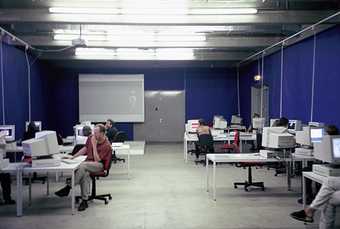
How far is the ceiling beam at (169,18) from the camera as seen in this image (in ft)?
24.0

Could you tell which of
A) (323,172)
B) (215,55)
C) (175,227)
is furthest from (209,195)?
(215,55)

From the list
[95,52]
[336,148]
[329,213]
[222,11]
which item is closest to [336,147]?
[336,148]

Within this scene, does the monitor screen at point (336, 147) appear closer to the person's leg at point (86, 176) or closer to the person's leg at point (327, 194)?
the person's leg at point (327, 194)

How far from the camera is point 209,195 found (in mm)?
6664

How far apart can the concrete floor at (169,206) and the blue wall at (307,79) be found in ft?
5.59

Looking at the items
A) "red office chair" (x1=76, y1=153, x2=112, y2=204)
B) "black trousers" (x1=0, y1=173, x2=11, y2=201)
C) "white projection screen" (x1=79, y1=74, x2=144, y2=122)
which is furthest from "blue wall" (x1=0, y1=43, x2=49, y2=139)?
"red office chair" (x1=76, y1=153, x2=112, y2=204)

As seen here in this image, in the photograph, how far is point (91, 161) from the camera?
614 centimetres

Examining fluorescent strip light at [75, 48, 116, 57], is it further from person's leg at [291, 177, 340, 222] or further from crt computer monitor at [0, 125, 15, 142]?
person's leg at [291, 177, 340, 222]

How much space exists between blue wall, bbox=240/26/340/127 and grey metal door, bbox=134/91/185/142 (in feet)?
15.6

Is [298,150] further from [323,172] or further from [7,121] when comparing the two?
[7,121]

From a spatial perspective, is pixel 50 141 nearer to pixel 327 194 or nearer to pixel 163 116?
pixel 327 194

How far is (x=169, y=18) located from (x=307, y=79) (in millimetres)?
3842

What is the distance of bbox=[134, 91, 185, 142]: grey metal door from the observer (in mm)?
16562

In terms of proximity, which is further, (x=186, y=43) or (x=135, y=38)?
(x=186, y=43)
